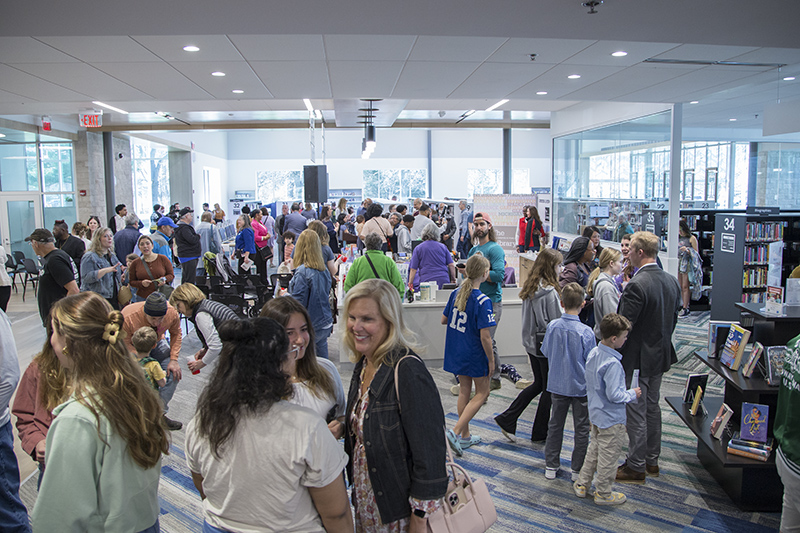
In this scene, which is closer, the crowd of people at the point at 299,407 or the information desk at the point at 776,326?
the crowd of people at the point at 299,407

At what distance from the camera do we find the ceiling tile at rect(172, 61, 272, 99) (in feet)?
18.6

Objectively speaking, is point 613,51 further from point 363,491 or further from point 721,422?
point 363,491

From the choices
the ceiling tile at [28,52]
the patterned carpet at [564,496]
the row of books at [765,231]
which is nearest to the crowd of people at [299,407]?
the patterned carpet at [564,496]

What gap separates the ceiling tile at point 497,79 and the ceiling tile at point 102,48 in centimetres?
337

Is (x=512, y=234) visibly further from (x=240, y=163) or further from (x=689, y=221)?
(x=240, y=163)

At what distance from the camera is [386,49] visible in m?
5.14

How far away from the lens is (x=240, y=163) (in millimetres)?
23719

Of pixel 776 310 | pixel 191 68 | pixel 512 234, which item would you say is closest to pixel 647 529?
pixel 776 310

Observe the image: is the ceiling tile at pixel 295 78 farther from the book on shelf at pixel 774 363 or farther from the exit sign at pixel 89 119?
the book on shelf at pixel 774 363

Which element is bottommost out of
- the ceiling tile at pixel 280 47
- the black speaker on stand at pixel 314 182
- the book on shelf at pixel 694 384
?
the book on shelf at pixel 694 384

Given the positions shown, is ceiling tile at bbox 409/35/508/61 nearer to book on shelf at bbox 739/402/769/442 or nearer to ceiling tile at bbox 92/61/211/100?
ceiling tile at bbox 92/61/211/100

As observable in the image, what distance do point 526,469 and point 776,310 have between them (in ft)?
6.18

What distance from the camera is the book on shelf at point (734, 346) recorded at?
3.40 m

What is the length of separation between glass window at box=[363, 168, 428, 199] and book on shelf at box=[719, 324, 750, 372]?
20.6 metres
